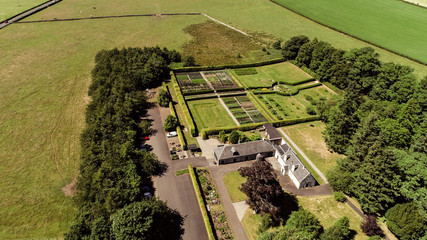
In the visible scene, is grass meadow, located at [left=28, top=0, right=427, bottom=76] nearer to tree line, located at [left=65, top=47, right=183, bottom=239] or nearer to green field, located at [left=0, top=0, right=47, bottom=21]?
green field, located at [left=0, top=0, right=47, bottom=21]

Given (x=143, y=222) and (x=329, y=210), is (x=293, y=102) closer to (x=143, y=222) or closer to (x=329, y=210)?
(x=329, y=210)

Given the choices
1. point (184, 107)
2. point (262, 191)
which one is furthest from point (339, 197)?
point (184, 107)

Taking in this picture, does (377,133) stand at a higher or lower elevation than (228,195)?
higher

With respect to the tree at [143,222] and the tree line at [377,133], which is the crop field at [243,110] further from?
the tree at [143,222]

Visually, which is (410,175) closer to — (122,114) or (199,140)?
(199,140)

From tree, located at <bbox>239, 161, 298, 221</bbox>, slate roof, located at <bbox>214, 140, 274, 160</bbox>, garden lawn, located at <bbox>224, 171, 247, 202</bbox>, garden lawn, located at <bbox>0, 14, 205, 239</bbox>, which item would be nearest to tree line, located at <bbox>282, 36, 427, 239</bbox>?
slate roof, located at <bbox>214, 140, 274, 160</bbox>

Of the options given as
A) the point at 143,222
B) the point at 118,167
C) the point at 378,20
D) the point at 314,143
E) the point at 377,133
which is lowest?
the point at 314,143
